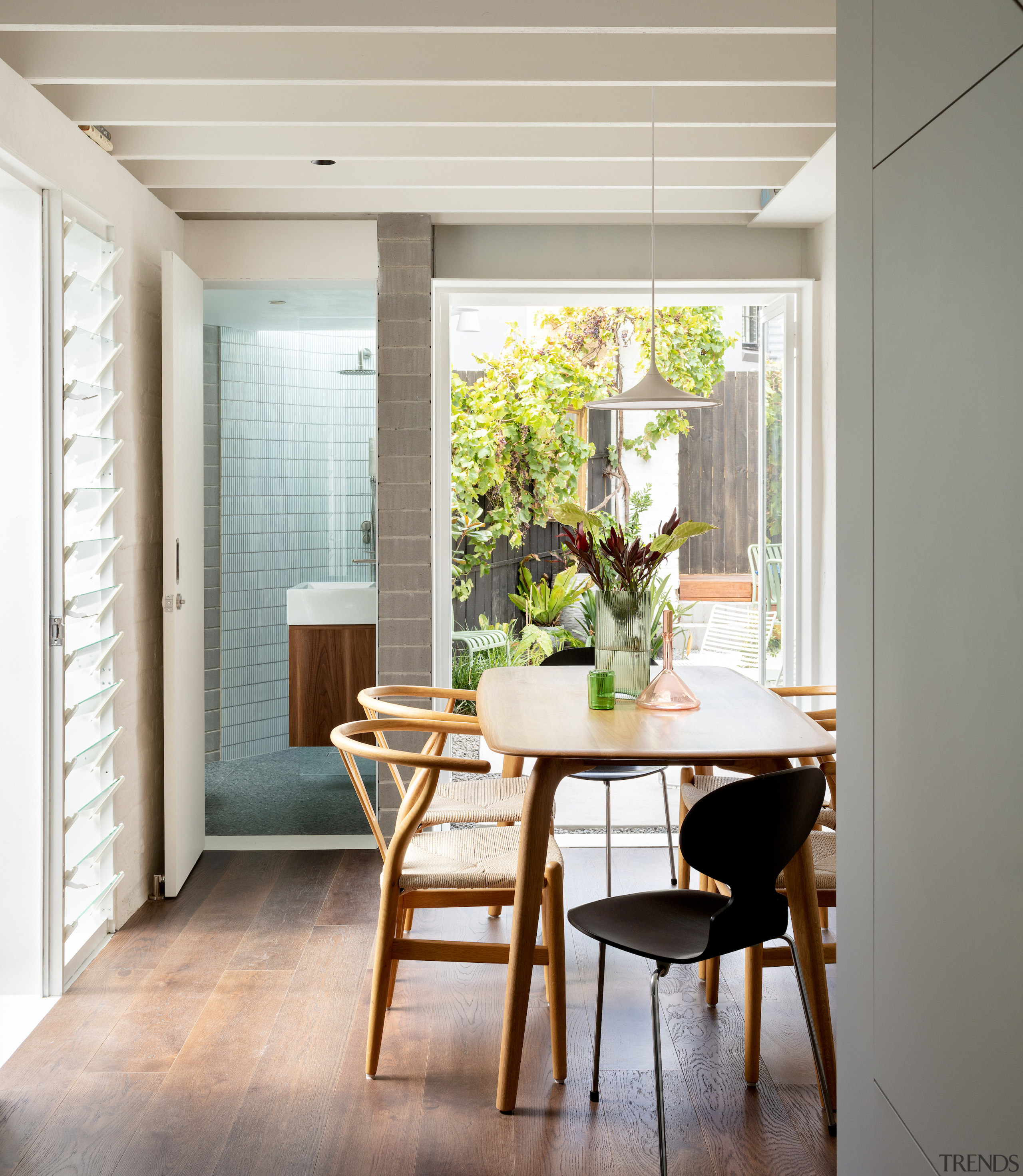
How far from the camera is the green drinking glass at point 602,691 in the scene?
2.89 meters

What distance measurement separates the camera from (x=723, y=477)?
26.9 feet

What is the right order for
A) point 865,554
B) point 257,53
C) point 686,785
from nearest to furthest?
point 865,554 < point 257,53 < point 686,785

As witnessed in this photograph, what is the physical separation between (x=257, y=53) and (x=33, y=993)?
8.80ft

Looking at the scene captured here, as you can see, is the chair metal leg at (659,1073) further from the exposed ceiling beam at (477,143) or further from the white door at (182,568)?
the exposed ceiling beam at (477,143)

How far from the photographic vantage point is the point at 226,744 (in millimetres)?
4254

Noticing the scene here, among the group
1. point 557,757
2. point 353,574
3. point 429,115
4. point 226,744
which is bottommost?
point 226,744

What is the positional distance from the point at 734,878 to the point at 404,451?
8.38 ft

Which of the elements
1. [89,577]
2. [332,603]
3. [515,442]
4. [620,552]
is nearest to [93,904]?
[89,577]

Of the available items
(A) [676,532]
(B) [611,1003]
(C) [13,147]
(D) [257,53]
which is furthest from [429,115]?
(B) [611,1003]

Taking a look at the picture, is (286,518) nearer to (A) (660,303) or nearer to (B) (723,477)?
(A) (660,303)

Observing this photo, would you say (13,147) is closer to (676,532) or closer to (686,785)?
(676,532)

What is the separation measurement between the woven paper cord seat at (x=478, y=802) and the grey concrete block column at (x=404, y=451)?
3.15ft

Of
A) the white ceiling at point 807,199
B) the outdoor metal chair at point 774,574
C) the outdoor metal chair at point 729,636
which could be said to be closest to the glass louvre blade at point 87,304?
the white ceiling at point 807,199

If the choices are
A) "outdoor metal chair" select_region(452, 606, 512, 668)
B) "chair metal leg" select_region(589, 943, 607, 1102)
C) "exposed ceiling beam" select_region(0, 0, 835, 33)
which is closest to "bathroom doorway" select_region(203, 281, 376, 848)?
"exposed ceiling beam" select_region(0, 0, 835, 33)
